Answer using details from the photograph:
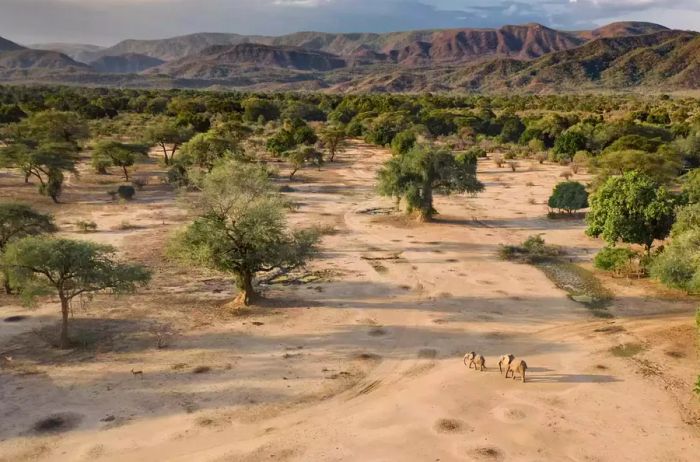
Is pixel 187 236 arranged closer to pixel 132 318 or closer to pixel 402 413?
pixel 132 318

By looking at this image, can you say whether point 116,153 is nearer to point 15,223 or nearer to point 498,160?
point 15,223

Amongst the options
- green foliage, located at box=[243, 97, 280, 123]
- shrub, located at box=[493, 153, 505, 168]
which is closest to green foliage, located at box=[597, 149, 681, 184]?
shrub, located at box=[493, 153, 505, 168]

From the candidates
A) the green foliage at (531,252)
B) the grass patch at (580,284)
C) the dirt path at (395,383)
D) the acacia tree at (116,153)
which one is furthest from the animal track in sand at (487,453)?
the acacia tree at (116,153)

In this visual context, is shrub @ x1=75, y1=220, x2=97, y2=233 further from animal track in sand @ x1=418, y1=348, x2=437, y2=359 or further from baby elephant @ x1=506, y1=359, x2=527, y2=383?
baby elephant @ x1=506, y1=359, x2=527, y2=383

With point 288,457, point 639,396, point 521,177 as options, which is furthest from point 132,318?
point 521,177

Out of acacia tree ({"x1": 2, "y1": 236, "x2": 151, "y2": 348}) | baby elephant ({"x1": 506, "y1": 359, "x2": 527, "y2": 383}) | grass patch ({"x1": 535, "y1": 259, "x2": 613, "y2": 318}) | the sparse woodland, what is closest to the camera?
baby elephant ({"x1": 506, "y1": 359, "x2": 527, "y2": 383})

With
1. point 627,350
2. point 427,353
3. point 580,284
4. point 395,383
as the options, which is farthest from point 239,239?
point 580,284

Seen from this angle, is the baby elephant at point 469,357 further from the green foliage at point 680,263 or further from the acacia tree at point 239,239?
the green foliage at point 680,263
